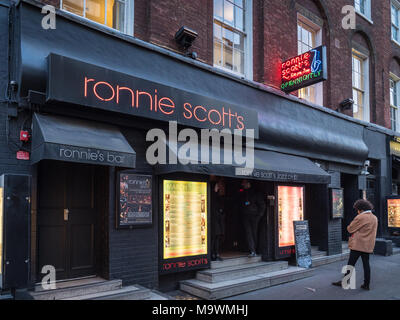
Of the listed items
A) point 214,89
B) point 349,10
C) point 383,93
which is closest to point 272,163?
point 214,89

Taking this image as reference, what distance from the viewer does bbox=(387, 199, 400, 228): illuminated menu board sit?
1326cm

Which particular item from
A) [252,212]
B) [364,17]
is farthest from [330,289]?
[364,17]

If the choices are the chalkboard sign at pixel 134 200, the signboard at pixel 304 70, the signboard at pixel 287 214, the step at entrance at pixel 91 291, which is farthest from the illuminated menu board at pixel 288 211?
the step at entrance at pixel 91 291

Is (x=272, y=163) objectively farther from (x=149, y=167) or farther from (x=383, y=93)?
(x=383, y=93)

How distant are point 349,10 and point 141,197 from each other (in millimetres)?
11412

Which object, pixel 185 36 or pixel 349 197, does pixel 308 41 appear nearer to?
pixel 349 197

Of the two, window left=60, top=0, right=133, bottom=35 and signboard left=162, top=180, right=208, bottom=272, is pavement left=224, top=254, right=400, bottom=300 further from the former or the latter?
window left=60, top=0, right=133, bottom=35

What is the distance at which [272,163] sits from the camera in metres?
8.48

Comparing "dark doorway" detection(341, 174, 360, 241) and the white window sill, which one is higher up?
the white window sill

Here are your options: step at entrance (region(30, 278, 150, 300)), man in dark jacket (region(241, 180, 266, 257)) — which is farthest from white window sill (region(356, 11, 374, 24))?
step at entrance (region(30, 278, 150, 300))

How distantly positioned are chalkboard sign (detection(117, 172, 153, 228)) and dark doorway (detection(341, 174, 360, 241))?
864 centimetres

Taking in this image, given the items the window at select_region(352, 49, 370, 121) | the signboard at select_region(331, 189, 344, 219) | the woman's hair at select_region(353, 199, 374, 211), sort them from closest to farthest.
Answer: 1. the woman's hair at select_region(353, 199, 374, 211)
2. the signboard at select_region(331, 189, 344, 219)
3. the window at select_region(352, 49, 370, 121)

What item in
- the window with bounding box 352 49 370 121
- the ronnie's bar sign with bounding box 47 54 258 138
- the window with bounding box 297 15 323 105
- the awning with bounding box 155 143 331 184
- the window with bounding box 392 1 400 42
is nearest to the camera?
the ronnie's bar sign with bounding box 47 54 258 138

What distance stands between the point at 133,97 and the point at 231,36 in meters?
4.39
